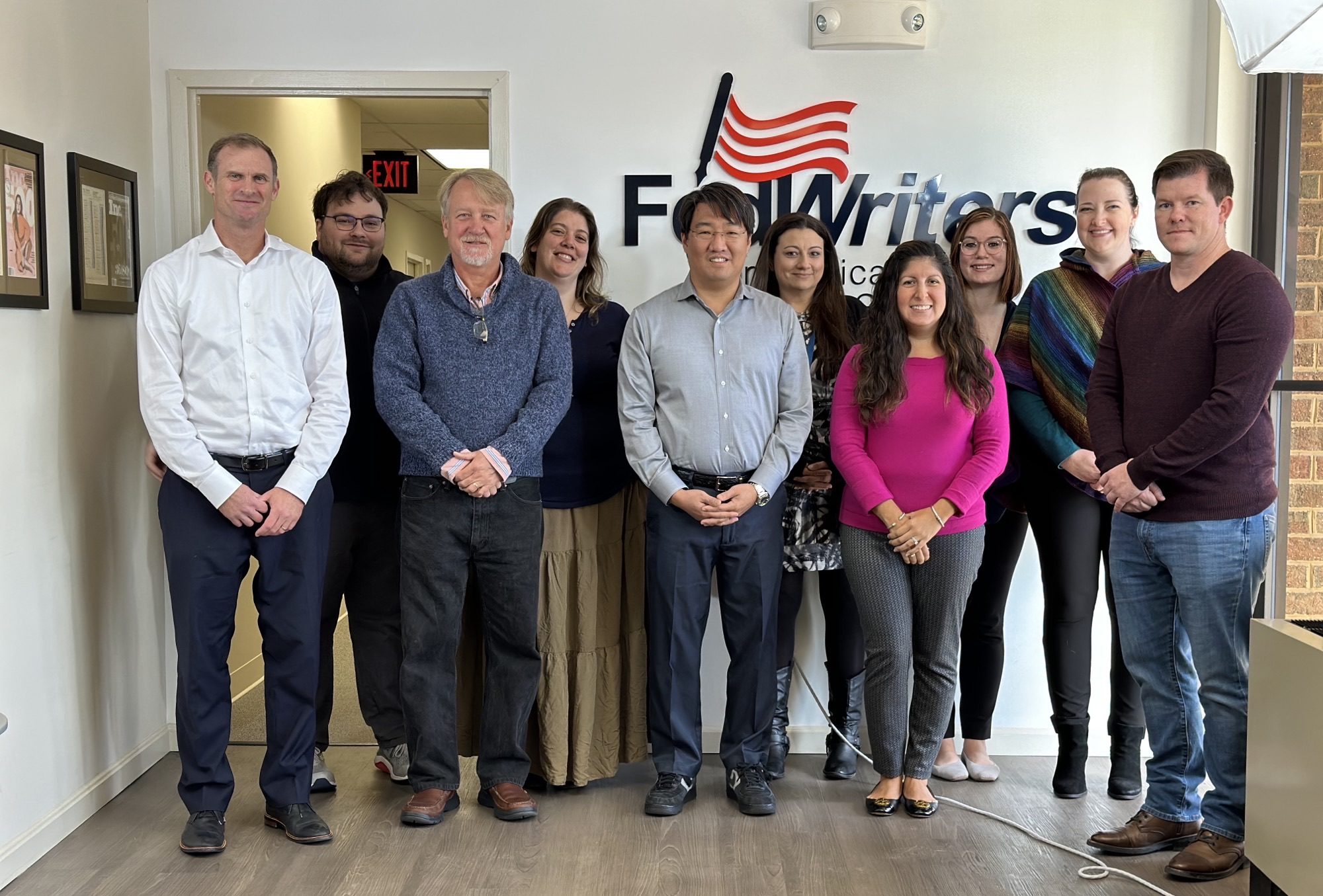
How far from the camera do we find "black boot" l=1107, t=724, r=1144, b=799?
3.45m

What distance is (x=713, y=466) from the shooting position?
321cm

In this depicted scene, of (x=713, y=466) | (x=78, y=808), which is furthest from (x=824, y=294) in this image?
(x=78, y=808)

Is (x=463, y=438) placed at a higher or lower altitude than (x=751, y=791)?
higher

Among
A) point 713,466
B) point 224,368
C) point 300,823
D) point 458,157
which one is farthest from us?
point 458,157

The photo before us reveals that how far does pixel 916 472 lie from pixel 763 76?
1532 millimetres

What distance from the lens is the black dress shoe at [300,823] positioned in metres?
3.07

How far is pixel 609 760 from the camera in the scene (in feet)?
11.5

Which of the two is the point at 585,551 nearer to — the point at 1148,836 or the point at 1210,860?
the point at 1148,836

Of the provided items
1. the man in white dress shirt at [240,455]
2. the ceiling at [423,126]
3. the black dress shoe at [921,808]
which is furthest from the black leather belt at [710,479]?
the ceiling at [423,126]

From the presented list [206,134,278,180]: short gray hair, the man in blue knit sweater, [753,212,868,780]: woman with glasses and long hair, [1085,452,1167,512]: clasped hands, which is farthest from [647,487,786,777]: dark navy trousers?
[206,134,278,180]: short gray hair

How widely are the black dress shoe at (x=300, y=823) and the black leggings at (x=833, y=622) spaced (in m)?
1.41

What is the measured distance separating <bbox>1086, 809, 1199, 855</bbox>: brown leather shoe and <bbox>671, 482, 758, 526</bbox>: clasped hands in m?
1.27

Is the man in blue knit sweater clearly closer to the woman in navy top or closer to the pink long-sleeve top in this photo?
the woman in navy top

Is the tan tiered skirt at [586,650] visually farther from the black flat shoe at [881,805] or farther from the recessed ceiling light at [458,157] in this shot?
the recessed ceiling light at [458,157]
